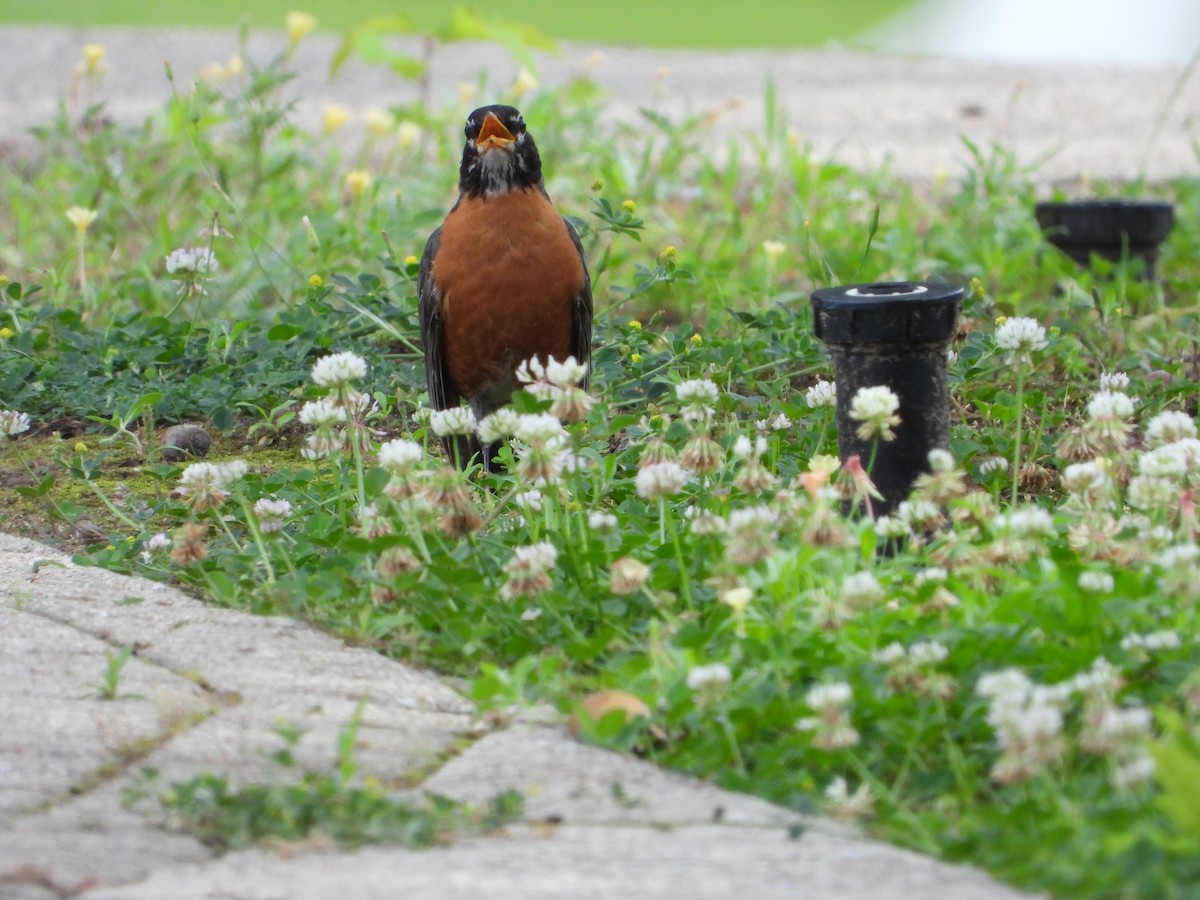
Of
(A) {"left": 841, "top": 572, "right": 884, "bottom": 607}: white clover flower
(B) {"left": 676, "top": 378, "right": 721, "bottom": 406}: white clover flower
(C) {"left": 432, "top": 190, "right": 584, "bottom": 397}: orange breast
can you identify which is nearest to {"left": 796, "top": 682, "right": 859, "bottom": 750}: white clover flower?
(A) {"left": 841, "top": 572, "right": 884, "bottom": 607}: white clover flower

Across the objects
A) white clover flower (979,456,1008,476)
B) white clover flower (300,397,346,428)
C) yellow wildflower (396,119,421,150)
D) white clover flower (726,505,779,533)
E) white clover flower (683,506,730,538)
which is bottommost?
white clover flower (979,456,1008,476)

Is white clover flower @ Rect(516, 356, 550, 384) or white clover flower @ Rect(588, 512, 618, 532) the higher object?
white clover flower @ Rect(516, 356, 550, 384)

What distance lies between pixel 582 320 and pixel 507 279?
226 mm

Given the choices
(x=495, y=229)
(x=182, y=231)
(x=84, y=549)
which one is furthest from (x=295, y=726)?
(x=182, y=231)

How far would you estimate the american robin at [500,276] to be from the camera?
416cm

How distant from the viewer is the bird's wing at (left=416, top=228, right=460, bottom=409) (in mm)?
4234

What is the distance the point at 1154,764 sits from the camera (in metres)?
1.96

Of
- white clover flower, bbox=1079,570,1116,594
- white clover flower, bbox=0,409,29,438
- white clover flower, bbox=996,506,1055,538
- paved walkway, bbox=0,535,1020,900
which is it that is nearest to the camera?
paved walkway, bbox=0,535,1020,900

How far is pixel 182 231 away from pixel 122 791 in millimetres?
4557

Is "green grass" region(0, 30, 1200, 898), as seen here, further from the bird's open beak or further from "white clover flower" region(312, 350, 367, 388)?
the bird's open beak

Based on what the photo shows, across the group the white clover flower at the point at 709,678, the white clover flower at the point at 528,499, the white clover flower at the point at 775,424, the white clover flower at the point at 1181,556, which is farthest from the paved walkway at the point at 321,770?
the white clover flower at the point at 775,424

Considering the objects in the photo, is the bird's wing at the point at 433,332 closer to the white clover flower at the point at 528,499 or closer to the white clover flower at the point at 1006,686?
the white clover flower at the point at 528,499

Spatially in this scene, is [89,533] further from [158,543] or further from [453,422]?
[453,422]

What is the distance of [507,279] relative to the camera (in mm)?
4152
